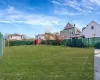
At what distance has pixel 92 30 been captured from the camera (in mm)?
56094

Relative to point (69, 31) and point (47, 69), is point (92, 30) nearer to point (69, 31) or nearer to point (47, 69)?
point (69, 31)

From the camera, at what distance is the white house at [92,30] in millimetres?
55469

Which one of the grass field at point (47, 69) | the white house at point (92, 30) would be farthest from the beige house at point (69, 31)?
the grass field at point (47, 69)

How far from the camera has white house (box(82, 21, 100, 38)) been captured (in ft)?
182

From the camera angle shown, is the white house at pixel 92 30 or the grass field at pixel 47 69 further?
the white house at pixel 92 30

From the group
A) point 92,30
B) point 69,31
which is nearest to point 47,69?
point 92,30

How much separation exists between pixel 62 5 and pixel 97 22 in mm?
33841

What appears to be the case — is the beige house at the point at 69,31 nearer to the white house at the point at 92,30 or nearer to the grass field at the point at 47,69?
the white house at the point at 92,30

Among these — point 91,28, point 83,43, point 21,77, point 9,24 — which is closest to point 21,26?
point 9,24

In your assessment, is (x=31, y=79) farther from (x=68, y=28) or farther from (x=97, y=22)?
(x=68, y=28)

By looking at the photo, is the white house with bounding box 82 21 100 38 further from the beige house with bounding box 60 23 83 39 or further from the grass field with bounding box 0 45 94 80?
the grass field with bounding box 0 45 94 80

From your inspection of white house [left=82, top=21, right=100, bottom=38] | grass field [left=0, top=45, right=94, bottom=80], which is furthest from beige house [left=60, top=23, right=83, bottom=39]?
grass field [left=0, top=45, right=94, bottom=80]

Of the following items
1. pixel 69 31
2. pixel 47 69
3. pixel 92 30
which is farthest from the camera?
pixel 69 31

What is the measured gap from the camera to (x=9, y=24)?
45562 mm
